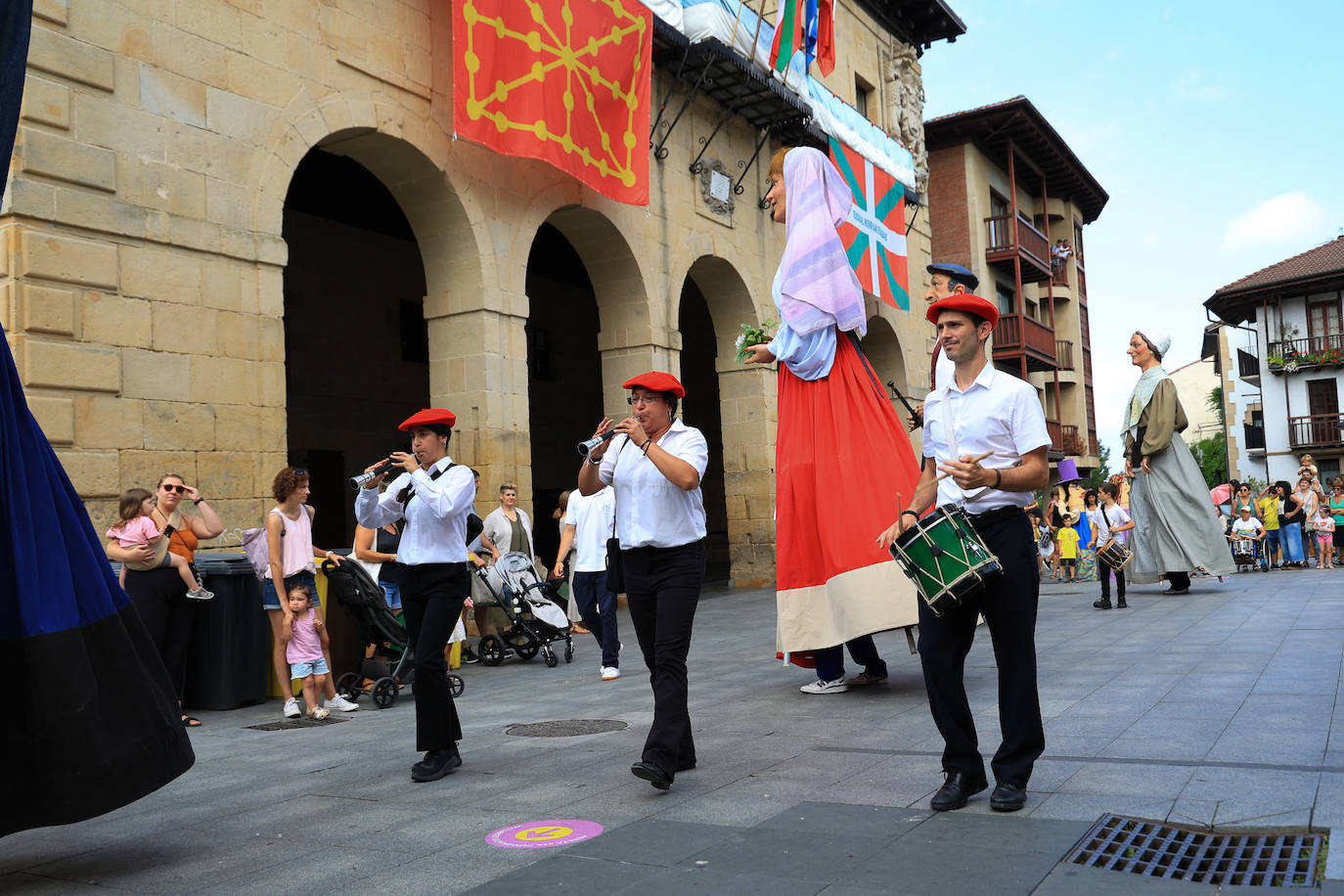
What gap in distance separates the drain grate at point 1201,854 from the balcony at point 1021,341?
105ft

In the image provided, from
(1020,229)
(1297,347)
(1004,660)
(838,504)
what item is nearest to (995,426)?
(1004,660)

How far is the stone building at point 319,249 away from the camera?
29.9 ft

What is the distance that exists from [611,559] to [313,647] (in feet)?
11.8

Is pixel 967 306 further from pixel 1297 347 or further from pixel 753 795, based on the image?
pixel 1297 347

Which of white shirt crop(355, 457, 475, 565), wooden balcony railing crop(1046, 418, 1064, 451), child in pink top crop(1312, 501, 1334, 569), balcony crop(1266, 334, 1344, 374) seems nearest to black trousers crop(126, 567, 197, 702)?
white shirt crop(355, 457, 475, 565)

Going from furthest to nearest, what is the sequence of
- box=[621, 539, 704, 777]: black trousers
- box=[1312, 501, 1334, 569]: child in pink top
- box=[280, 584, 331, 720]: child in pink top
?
box=[1312, 501, 1334, 569]: child in pink top
box=[280, 584, 331, 720]: child in pink top
box=[621, 539, 704, 777]: black trousers

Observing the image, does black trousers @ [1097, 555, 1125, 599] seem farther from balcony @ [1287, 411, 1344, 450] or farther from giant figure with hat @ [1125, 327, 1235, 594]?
balcony @ [1287, 411, 1344, 450]

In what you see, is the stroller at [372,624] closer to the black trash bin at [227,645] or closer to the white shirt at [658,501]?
the black trash bin at [227,645]

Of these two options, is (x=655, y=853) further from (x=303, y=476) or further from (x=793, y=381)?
(x=303, y=476)

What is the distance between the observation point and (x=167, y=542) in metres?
7.98

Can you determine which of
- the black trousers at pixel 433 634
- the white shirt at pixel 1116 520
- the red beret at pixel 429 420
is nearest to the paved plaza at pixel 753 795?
the black trousers at pixel 433 634

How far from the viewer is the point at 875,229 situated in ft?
68.1

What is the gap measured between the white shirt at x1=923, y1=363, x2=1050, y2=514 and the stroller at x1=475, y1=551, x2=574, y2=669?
655 centimetres

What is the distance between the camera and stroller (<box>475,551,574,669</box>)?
1045cm
